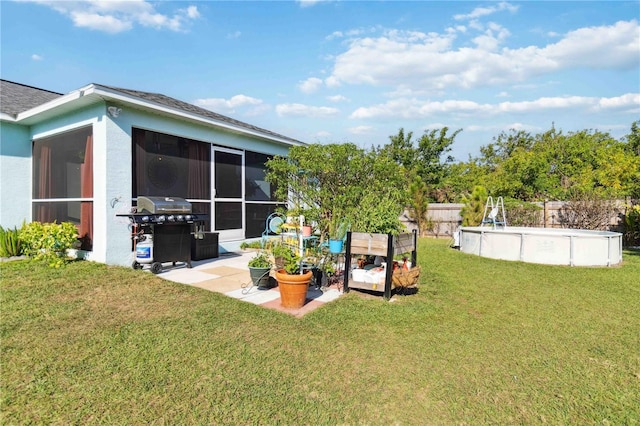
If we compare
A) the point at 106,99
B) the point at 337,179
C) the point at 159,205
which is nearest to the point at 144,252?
the point at 159,205

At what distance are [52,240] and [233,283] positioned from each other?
3281mm

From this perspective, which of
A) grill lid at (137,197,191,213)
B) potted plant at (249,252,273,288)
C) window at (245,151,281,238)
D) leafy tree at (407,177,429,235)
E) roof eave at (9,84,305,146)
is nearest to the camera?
potted plant at (249,252,273,288)

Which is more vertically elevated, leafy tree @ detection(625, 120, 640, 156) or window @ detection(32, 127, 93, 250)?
leafy tree @ detection(625, 120, 640, 156)

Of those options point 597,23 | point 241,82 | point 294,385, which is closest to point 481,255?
point 597,23

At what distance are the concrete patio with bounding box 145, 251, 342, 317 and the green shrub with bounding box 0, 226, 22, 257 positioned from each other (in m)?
2.88

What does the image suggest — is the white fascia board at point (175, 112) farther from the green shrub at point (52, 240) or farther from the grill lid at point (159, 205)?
the green shrub at point (52, 240)

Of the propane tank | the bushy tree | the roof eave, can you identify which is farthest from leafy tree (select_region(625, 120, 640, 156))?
the propane tank

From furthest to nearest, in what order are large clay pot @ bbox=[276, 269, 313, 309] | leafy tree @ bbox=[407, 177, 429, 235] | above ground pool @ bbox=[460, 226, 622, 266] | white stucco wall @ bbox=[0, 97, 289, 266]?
leafy tree @ bbox=[407, 177, 429, 235] < above ground pool @ bbox=[460, 226, 622, 266] < white stucco wall @ bbox=[0, 97, 289, 266] < large clay pot @ bbox=[276, 269, 313, 309]

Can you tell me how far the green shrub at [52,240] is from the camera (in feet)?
17.9

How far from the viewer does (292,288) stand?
392 cm

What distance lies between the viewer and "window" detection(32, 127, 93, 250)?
586 centimetres

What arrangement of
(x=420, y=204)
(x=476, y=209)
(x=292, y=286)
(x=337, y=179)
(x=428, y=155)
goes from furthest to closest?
(x=428, y=155)
(x=420, y=204)
(x=476, y=209)
(x=337, y=179)
(x=292, y=286)

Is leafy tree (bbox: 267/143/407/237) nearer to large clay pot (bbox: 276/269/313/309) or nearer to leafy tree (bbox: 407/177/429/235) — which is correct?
large clay pot (bbox: 276/269/313/309)

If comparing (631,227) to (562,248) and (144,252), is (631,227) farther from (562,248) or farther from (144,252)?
(144,252)
